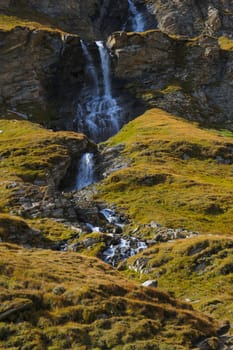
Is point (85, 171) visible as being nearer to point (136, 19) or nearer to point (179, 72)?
point (179, 72)

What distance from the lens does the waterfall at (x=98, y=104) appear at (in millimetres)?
97375

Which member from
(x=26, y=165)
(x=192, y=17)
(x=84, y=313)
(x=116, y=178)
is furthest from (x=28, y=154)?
(x=192, y=17)

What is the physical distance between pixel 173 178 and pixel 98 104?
147 ft

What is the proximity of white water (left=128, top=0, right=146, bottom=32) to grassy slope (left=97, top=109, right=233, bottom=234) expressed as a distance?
3398 inches

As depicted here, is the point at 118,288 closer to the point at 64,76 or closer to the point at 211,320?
the point at 211,320

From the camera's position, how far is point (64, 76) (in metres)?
117

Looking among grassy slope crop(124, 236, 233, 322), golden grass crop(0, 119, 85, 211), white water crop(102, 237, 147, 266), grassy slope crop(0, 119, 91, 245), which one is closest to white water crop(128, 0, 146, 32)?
grassy slope crop(0, 119, 91, 245)

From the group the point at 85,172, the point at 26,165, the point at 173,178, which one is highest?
the point at 26,165

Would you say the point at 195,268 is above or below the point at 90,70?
below

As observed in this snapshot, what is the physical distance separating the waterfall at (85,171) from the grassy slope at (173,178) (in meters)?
4.76

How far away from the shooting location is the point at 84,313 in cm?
1950

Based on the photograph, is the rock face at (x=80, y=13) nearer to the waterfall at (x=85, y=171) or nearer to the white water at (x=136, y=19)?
the white water at (x=136, y=19)

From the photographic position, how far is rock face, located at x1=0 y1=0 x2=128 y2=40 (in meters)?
164

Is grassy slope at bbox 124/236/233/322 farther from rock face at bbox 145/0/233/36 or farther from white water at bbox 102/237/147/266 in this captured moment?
rock face at bbox 145/0/233/36
